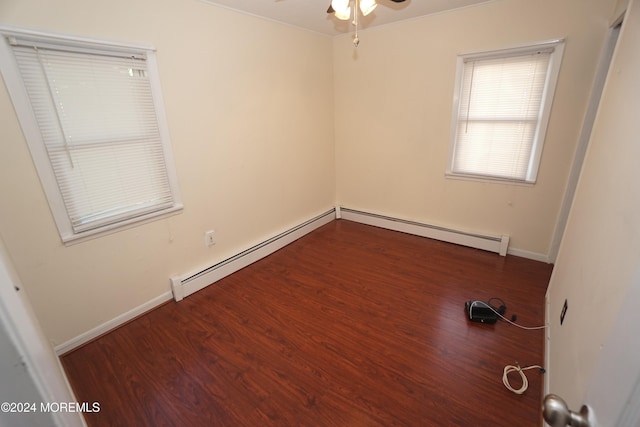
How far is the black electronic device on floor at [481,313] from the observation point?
7.00 feet

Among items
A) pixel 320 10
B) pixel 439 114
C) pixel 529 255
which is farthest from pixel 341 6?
pixel 529 255

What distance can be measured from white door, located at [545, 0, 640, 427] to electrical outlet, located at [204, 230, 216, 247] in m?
2.63

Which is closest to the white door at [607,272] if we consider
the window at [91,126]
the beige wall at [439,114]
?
the beige wall at [439,114]

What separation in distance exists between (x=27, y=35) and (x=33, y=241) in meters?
1.20

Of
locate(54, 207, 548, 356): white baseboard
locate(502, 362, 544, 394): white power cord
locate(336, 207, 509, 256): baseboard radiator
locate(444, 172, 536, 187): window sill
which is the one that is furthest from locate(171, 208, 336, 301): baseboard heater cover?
locate(502, 362, 544, 394): white power cord

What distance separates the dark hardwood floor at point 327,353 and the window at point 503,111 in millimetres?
1064

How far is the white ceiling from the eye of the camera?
2443mm

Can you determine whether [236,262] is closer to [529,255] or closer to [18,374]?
[18,374]

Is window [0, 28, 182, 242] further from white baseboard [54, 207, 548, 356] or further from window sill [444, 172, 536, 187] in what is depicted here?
window sill [444, 172, 536, 187]

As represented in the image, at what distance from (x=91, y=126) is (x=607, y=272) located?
2.84m

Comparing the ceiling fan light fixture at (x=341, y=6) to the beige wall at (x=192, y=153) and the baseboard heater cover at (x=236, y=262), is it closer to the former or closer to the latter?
the beige wall at (x=192, y=153)

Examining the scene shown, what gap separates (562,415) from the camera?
0.54 m

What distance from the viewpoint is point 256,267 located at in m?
3.02

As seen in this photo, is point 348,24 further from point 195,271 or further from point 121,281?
point 121,281
